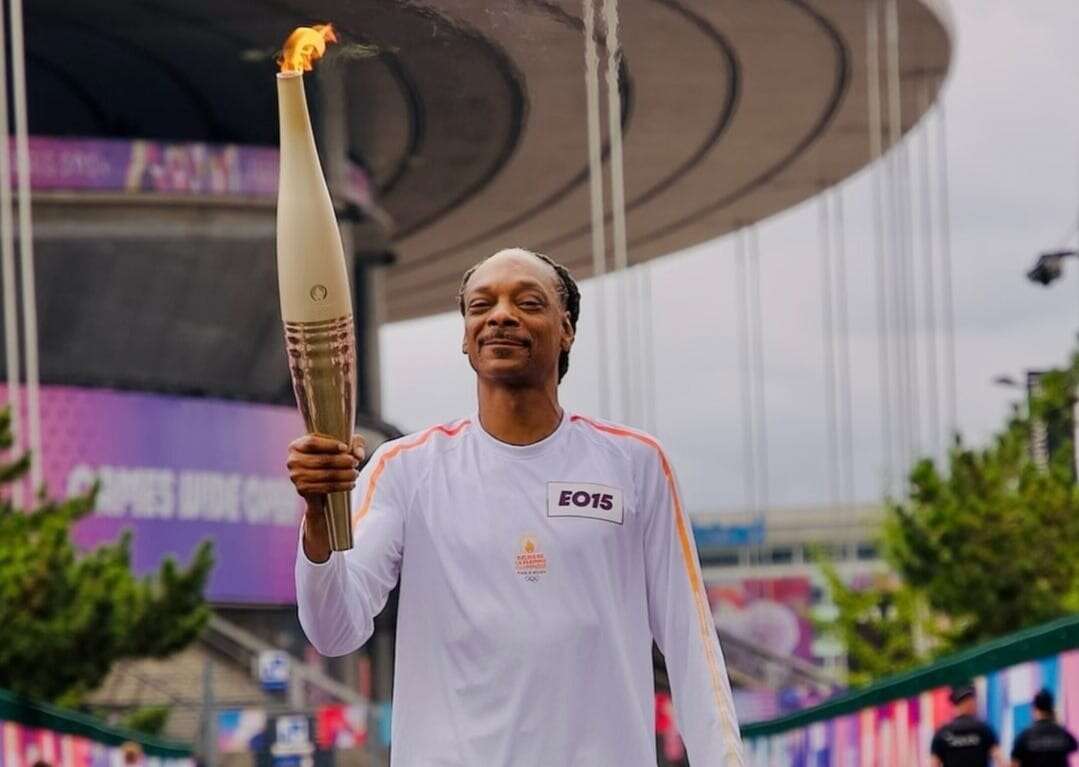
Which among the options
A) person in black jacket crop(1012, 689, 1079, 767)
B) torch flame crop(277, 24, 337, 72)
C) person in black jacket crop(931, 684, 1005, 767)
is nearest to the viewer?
torch flame crop(277, 24, 337, 72)

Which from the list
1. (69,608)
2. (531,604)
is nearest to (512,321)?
(531,604)

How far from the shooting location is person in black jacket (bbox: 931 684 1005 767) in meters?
17.5

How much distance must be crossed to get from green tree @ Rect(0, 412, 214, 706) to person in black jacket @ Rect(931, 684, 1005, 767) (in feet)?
41.2

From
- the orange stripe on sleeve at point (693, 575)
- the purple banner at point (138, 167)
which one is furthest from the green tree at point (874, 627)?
the orange stripe on sleeve at point (693, 575)

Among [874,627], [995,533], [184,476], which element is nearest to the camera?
[995,533]

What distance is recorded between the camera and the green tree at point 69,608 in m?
28.2

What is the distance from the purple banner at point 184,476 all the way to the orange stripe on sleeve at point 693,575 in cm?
3730

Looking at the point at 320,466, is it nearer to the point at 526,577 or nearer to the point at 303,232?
the point at 303,232

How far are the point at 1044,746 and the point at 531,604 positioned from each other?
41.9ft

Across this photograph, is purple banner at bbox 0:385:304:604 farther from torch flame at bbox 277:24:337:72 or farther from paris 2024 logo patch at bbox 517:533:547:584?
torch flame at bbox 277:24:337:72

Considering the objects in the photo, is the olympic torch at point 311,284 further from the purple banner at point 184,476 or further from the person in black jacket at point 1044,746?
the purple banner at point 184,476

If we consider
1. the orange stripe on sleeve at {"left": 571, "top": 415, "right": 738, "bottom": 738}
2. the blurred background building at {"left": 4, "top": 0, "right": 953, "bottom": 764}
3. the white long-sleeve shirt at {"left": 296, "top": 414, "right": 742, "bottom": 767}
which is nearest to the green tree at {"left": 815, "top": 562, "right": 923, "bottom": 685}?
the blurred background building at {"left": 4, "top": 0, "right": 953, "bottom": 764}

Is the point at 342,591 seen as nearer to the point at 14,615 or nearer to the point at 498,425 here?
the point at 498,425

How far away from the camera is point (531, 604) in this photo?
4.91 meters
